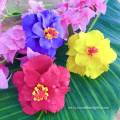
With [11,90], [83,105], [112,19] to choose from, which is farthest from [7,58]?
[112,19]

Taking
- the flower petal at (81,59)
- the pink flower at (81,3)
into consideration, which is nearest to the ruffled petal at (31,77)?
the flower petal at (81,59)

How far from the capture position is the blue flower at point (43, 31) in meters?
0.33

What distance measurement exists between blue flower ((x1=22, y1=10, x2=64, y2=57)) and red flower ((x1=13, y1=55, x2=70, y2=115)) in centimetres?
5

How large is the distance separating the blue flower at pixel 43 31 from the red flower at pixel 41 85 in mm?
49

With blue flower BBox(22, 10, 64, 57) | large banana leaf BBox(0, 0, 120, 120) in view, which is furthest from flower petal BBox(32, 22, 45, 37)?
large banana leaf BBox(0, 0, 120, 120)

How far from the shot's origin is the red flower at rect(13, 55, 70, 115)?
0.29m

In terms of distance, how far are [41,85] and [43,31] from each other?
0.43 feet

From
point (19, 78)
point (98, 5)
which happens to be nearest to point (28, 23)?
point (19, 78)

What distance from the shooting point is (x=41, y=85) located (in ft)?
0.99

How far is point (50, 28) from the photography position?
344mm

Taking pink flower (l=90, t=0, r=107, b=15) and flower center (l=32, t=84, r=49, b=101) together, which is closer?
flower center (l=32, t=84, r=49, b=101)

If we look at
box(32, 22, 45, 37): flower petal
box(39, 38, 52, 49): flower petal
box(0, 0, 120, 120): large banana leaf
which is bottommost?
box(0, 0, 120, 120): large banana leaf

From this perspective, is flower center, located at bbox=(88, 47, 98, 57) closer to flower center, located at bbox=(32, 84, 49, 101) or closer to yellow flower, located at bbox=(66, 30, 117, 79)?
yellow flower, located at bbox=(66, 30, 117, 79)

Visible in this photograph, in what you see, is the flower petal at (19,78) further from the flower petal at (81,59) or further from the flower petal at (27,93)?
the flower petal at (81,59)
